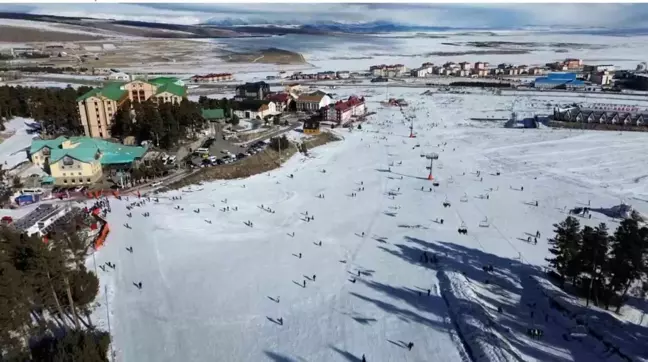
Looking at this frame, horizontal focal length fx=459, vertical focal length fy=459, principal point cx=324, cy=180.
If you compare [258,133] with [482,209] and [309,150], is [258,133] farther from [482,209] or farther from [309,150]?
[482,209]

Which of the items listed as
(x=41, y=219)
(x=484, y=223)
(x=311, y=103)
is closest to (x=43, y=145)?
(x=41, y=219)

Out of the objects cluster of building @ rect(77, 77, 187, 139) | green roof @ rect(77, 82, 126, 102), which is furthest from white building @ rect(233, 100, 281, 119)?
green roof @ rect(77, 82, 126, 102)

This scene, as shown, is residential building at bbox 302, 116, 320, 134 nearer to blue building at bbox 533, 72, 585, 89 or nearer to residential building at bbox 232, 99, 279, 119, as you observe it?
residential building at bbox 232, 99, 279, 119

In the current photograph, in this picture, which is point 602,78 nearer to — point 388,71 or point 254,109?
point 388,71

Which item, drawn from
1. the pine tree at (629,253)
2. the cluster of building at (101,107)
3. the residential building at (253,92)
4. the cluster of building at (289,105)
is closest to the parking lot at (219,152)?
the cluster of building at (101,107)

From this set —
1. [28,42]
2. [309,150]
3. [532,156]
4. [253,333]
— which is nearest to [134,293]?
[253,333]

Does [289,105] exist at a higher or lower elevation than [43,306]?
higher
